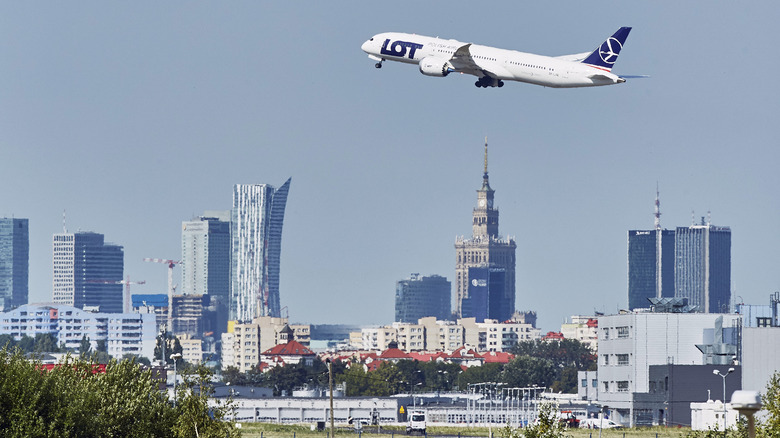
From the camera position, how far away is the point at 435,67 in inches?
4929

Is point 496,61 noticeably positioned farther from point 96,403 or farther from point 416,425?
point 96,403

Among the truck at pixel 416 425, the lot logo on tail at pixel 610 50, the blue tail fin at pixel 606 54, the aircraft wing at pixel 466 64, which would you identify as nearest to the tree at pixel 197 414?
the aircraft wing at pixel 466 64

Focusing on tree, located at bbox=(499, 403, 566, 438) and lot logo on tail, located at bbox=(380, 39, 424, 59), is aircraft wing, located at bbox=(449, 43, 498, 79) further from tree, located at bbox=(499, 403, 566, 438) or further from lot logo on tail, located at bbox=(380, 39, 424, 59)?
tree, located at bbox=(499, 403, 566, 438)

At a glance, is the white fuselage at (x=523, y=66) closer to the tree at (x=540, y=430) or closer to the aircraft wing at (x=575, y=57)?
the aircraft wing at (x=575, y=57)

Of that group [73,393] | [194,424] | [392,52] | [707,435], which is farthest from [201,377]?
[392,52]

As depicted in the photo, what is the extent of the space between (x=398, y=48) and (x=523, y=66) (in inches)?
612

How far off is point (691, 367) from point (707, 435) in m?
128

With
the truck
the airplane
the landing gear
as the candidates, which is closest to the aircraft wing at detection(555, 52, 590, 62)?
the airplane

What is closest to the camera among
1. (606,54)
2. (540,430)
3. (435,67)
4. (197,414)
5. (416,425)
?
(540,430)

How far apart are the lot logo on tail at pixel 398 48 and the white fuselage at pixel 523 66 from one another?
9cm

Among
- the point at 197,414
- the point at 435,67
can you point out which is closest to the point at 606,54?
the point at 435,67

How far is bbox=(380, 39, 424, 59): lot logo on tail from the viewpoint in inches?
5133

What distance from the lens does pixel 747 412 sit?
42.1 m

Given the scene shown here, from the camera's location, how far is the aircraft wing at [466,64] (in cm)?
12269
